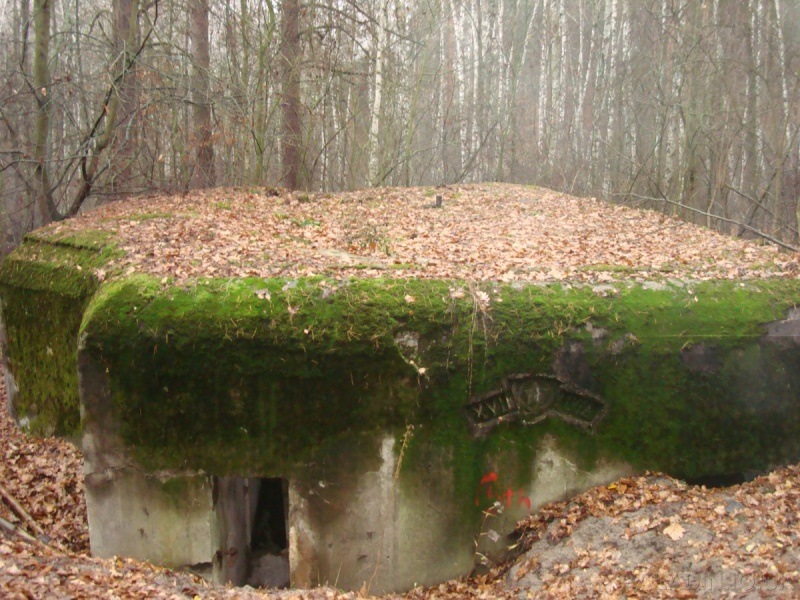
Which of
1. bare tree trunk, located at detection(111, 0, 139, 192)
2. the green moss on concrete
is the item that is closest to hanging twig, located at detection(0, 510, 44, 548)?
the green moss on concrete

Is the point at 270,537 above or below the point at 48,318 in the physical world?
below

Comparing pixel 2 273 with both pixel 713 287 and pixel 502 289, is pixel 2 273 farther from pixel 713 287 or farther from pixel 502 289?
pixel 713 287

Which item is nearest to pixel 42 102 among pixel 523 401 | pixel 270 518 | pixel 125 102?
pixel 125 102

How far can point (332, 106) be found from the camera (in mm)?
15633

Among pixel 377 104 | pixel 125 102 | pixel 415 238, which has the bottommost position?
pixel 415 238

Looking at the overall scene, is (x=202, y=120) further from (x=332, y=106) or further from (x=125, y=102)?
(x=332, y=106)

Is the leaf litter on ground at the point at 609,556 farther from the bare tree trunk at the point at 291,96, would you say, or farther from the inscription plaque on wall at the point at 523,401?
the bare tree trunk at the point at 291,96

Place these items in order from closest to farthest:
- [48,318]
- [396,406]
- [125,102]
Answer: [396,406], [48,318], [125,102]

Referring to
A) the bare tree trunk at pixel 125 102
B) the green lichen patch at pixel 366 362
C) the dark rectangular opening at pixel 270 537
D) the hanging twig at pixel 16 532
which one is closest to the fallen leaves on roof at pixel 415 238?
the green lichen patch at pixel 366 362

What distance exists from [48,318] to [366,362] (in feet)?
14.9

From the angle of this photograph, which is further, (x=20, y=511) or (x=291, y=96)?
(x=291, y=96)

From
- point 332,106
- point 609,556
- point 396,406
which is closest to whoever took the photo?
point 609,556

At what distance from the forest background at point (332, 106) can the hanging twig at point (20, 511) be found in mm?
5292

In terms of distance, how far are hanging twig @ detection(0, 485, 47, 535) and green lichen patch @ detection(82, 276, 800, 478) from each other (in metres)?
1.39
